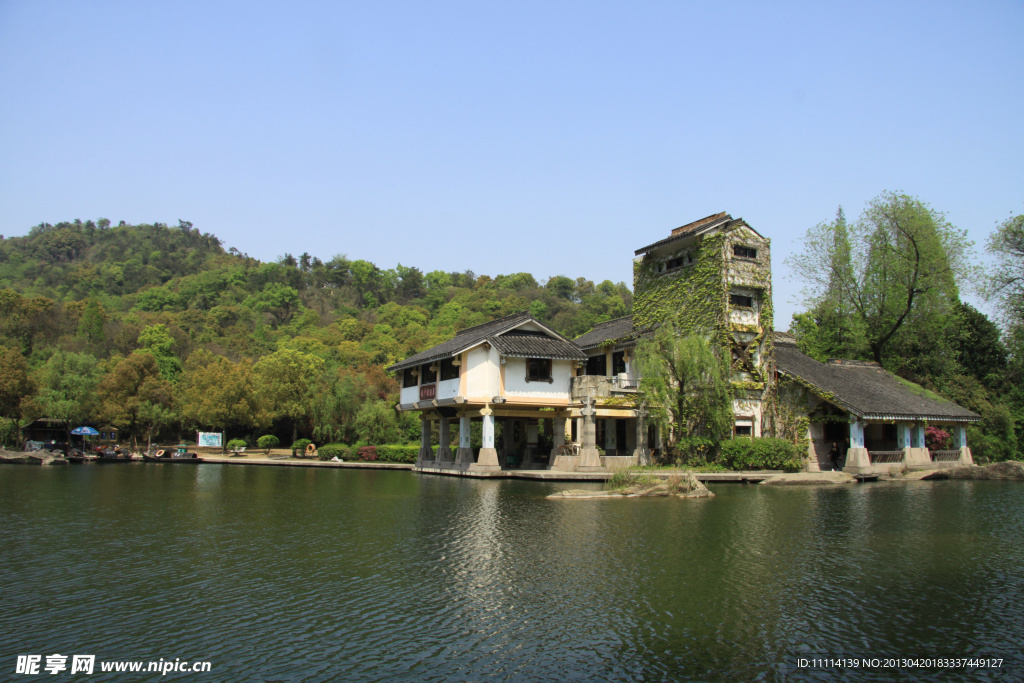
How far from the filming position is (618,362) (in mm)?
38812

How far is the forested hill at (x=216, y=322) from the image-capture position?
51.6m

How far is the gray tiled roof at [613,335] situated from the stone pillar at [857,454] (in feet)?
36.5

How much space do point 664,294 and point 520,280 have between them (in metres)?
81.9

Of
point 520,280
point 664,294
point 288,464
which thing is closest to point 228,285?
point 520,280

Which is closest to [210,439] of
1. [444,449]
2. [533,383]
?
[444,449]

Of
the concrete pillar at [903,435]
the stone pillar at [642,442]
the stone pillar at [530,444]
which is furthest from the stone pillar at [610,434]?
the concrete pillar at [903,435]

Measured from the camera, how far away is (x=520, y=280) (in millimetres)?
118875

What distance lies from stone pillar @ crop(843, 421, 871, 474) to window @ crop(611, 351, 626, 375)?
11.5 m

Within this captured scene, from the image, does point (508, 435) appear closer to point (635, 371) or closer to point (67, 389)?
point (635, 371)

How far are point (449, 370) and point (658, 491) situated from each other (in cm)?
1417

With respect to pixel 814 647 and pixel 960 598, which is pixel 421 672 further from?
pixel 960 598

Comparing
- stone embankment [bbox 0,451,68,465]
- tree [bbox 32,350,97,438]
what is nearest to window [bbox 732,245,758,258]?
stone embankment [bbox 0,451,68,465]

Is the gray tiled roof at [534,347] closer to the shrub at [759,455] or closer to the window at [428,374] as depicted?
the window at [428,374]

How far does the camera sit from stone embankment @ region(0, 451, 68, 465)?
4366cm
